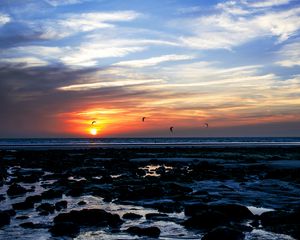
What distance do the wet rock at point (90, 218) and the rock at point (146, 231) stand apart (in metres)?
1.26

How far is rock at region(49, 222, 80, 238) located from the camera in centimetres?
1091

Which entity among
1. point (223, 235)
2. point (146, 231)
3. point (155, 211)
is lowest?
point (155, 211)

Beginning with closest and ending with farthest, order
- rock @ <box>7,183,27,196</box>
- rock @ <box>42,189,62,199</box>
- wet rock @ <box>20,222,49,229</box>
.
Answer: wet rock @ <box>20,222,49,229</box>
rock @ <box>42,189,62,199</box>
rock @ <box>7,183,27,196</box>

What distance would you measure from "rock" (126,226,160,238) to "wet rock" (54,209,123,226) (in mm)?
1264

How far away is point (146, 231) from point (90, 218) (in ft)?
7.81

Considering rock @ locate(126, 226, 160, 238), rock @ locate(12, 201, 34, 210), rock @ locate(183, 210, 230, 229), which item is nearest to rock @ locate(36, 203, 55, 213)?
rock @ locate(12, 201, 34, 210)

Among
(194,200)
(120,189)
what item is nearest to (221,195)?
(194,200)

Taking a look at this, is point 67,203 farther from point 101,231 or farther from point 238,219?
point 238,219

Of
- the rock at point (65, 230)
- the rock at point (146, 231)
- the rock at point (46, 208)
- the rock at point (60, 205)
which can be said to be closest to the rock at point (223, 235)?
the rock at point (146, 231)

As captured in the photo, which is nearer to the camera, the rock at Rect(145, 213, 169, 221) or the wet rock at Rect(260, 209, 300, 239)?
the wet rock at Rect(260, 209, 300, 239)

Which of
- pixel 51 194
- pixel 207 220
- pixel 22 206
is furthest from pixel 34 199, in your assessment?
pixel 207 220

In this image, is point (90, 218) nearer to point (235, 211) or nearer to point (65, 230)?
point (65, 230)

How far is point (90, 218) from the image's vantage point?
1251 cm

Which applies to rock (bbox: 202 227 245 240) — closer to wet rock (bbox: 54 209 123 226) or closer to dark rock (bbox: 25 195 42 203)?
wet rock (bbox: 54 209 123 226)
